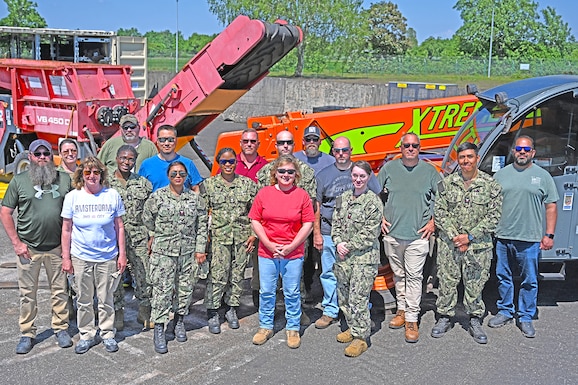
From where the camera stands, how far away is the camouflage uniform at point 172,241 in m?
5.51

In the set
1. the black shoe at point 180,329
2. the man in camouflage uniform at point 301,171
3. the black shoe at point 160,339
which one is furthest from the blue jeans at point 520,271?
the black shoe at point 160,339

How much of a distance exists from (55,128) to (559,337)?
824 centimetres

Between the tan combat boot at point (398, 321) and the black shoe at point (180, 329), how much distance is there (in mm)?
1966

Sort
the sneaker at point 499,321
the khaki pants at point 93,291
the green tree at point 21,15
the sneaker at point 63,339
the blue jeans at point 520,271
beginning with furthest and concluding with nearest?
the green tree at point 21,15, the sneaker at point 499,321, the blue jeans at point 520,271, the sneaker at point 63,339, the khaki pants at point 93,291

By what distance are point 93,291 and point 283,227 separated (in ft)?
5.69

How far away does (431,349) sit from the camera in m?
5.73

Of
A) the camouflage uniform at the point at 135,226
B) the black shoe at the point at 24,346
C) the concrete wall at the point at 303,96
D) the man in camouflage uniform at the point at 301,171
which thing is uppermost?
the concrete wall at the point at 303,96

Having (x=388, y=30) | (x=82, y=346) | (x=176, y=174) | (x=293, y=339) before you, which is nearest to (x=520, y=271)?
(x=293, y=339)

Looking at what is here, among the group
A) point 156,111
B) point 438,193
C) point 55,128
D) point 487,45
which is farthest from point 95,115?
point 487,45

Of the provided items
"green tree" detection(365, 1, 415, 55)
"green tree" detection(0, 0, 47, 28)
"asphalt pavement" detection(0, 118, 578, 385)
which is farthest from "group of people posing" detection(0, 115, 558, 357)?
"green tree" detection(365, 1, 415, 55)

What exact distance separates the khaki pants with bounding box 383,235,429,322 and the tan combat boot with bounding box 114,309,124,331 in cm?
256

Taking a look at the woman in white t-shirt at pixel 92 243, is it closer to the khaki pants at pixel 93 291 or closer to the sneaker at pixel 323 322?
the khaki pants at pixel 93 291

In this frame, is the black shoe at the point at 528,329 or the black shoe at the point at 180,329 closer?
the black shoe at the point at 180,329

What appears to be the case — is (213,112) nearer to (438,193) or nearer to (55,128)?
(55,128)
